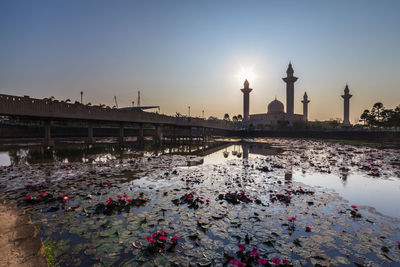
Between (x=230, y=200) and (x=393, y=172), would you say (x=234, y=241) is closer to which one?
(x=230, y=200)

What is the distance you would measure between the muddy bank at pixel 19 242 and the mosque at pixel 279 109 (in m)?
105

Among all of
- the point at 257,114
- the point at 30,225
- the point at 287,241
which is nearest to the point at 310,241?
the point at 287,241

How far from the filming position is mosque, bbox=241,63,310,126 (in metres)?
97.2

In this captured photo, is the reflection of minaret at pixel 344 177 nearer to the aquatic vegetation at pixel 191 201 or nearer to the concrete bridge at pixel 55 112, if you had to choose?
the aquatic vegetation at pixel 191 201

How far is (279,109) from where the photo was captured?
125250mm

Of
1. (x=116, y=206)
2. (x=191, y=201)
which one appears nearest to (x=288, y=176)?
(x=191, y=201)

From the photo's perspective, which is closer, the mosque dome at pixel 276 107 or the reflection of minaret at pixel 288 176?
the reflection of minaret at pixel 288 176

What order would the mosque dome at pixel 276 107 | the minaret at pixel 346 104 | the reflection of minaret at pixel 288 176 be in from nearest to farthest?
1. the reflection of minaret at pixel 288 176
2. the minaret at pixel 346 104
3. the mosque dome at pixel 276 107

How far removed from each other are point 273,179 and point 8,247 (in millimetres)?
10832

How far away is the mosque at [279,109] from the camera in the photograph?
3829 inches

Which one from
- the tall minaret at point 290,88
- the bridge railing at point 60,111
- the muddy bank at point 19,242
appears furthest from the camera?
the tall minaret at point 290,88

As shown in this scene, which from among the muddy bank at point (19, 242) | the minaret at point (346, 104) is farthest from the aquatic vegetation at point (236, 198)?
the minaret at point (346, 104)

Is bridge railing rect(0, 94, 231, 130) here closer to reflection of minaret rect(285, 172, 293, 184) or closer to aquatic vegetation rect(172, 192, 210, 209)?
aquatic vegetation rect(172, 192, 210, 209)

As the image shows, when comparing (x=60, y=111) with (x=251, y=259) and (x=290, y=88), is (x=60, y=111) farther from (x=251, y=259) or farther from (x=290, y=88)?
(x=290, y=88)
